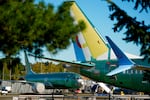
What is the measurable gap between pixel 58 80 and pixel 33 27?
143 ft

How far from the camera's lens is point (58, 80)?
52.7 metres

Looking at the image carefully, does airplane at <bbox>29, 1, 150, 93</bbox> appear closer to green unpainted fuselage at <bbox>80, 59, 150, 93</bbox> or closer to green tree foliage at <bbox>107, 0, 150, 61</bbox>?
green unpainted fuselage at <bbox>80, 59, 150, 93</bbox>

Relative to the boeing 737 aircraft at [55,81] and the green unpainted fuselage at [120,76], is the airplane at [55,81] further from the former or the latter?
the green unpainted fuselage at [120,76]

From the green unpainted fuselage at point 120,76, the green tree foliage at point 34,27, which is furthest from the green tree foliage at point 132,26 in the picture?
the green unpainted fuselage at point 120,76

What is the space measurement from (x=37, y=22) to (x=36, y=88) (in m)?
42.1

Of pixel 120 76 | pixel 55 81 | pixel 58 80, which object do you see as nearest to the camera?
pixel 120 76

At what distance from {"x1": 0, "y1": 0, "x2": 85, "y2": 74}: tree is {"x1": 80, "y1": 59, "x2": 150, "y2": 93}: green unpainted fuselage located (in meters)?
21.1

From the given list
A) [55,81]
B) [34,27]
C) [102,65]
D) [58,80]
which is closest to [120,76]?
[102,65]

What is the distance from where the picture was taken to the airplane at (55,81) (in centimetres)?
5028

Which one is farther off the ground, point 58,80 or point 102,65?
point 102,65

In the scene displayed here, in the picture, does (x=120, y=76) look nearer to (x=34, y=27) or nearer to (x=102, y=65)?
(x=102, y=65)

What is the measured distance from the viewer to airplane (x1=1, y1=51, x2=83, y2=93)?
5028 centimetres

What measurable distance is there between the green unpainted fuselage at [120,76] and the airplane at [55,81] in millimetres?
13491

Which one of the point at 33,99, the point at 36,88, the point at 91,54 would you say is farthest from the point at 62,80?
the point at 33,99
